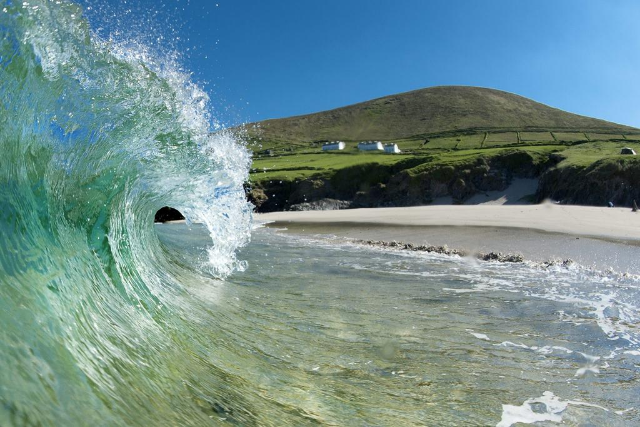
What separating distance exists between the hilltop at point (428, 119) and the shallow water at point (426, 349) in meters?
96.3

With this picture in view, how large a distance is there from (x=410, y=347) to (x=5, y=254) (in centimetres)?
394

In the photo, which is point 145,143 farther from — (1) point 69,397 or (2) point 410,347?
(1) point 69,397

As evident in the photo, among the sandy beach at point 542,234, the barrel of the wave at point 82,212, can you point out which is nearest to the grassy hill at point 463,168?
the sandy beach at point 542,234

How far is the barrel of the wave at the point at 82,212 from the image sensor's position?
88.7 inches

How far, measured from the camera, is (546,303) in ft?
23.9

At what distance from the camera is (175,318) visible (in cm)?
493

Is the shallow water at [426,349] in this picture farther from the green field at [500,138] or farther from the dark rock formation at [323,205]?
the green field at [500,138]

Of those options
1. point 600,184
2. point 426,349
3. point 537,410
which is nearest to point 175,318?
point 426,349

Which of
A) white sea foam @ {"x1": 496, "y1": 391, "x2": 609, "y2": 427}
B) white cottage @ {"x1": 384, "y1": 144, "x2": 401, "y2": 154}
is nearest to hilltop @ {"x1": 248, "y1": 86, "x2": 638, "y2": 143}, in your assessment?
white cottage @ {"x1": 384, "y1": 144, "x2": 401, "y2": 154}

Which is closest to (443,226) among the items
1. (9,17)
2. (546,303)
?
(546,303)

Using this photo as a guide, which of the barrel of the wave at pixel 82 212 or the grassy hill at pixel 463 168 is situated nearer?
the barrel of the wave at pixel 82 212

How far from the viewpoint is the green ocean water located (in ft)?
8.63

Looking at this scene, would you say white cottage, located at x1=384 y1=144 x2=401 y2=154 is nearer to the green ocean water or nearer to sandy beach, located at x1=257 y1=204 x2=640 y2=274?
sandy beach, located at x1=257 y1=204 x2=640 y2=274

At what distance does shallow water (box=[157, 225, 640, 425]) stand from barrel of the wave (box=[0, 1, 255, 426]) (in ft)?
2.39
